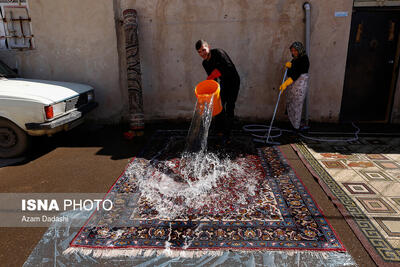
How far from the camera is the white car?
13.8ft

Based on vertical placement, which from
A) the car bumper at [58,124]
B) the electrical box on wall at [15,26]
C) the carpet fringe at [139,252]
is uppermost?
the electrical box on wall at [15,26]

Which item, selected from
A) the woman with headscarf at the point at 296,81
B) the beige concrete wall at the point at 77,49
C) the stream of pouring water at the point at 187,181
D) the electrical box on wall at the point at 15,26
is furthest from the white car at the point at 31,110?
the woman with headscarf at the point at 296,81

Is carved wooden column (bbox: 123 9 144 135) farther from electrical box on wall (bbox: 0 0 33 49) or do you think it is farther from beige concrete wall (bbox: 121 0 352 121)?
electrical box on wall (bbox: 0 0 33 49)

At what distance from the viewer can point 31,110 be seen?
4188 millimetres

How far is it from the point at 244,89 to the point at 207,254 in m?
4.50

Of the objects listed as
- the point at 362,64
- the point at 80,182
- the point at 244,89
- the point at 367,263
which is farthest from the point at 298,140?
the point at 80,182

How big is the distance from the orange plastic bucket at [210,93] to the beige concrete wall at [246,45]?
5.34ft

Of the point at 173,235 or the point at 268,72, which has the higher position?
the point at 268,72

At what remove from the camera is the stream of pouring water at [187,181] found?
3.06 m

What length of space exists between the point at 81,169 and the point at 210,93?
2.43 m

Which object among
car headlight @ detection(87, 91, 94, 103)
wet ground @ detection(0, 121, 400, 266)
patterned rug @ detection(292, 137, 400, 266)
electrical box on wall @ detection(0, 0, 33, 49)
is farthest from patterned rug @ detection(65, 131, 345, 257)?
electrical box on wall @ detection(0, 0, 33, 49)

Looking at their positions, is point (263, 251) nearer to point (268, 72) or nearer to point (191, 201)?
point (191, 201)

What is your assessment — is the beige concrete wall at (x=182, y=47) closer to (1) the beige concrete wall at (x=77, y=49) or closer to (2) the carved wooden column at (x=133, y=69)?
(1) the beige concrete wall at (x=77, y=49)

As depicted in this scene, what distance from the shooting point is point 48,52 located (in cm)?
612
